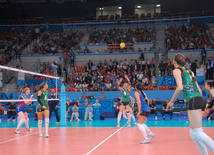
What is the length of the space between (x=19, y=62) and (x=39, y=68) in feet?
11.2

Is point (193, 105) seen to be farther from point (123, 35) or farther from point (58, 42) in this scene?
point (58, 42)

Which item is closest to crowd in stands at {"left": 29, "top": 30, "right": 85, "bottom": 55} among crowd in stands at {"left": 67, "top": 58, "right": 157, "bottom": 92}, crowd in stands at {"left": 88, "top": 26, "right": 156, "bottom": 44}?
crowd in stands at {"left": 88, "top": 26, "right": 156, "bottom": 44}

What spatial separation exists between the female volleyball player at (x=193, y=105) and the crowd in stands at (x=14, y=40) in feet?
85.0

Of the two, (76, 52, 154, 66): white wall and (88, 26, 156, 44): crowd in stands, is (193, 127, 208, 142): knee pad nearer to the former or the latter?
(76, 52, 154, 66): white wall

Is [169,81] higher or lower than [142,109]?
higher

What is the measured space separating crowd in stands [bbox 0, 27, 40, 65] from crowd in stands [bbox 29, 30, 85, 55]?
5.52ft

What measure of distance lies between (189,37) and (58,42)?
16.5 meters

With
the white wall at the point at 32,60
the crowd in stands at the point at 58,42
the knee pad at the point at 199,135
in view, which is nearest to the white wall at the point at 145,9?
the crowd in stands at the point at 58,42

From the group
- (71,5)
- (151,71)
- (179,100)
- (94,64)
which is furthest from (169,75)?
(71,5)

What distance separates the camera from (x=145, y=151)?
618 centimetres

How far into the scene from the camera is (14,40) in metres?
32.2

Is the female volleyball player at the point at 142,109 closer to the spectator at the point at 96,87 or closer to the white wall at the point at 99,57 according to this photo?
the spectator at the point at 96,87

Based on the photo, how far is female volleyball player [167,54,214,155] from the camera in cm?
415

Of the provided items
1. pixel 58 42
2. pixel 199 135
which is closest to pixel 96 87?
pixel 58 42
